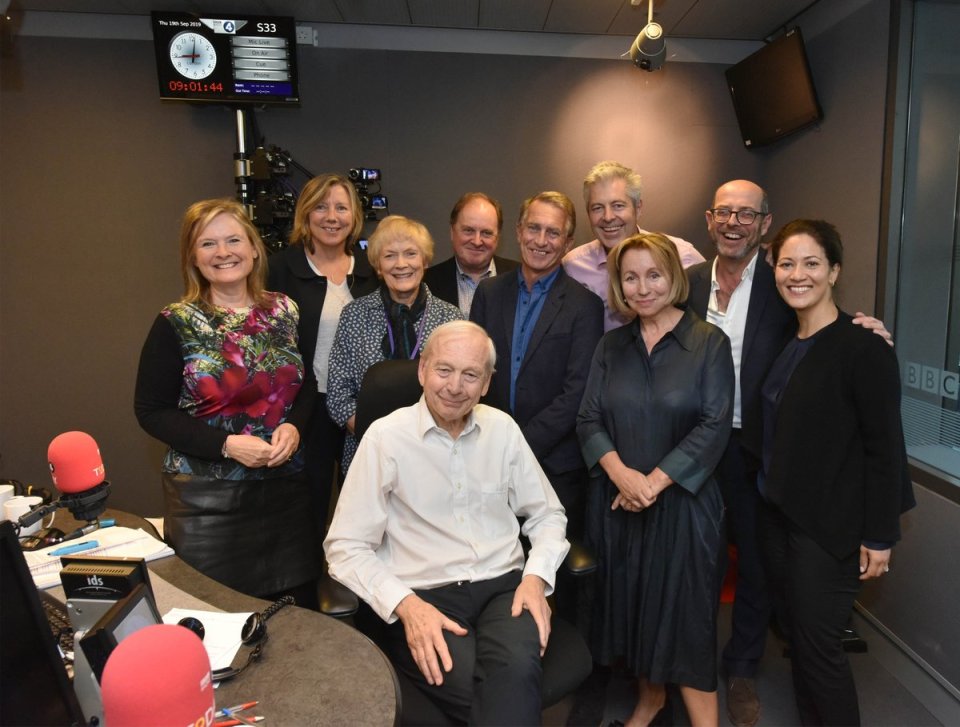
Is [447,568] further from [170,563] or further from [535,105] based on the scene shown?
[535,105]

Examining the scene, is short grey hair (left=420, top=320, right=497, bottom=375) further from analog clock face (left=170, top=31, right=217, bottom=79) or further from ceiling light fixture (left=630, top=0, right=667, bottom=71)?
analog clock face (left=170, top=31, right=217, bottom=79)

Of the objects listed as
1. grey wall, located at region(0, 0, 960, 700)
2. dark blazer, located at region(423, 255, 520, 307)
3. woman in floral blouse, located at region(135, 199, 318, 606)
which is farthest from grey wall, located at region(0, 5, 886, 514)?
woman in floral blouse, located at region(135, 199, 318, 606)

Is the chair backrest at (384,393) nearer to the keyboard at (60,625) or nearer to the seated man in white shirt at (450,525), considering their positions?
the seated man in white shirt at (450,525)

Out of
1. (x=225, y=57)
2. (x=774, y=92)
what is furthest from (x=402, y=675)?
(x=774, y=92)

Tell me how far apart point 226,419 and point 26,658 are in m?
1.17

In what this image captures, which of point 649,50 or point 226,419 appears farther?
point 649,50

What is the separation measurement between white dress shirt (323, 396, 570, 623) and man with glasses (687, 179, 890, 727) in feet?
2.90

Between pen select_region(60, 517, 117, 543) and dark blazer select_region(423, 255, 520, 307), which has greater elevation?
dark blazer select_region(423, 255, 520, 307)

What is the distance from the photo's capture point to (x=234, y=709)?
44.1 inches

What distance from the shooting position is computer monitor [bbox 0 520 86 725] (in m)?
0.89

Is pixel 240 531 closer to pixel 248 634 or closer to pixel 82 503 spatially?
pixel 82 503

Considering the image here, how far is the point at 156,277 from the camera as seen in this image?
4.09m

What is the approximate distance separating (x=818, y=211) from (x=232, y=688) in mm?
3615

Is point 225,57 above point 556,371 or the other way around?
above
